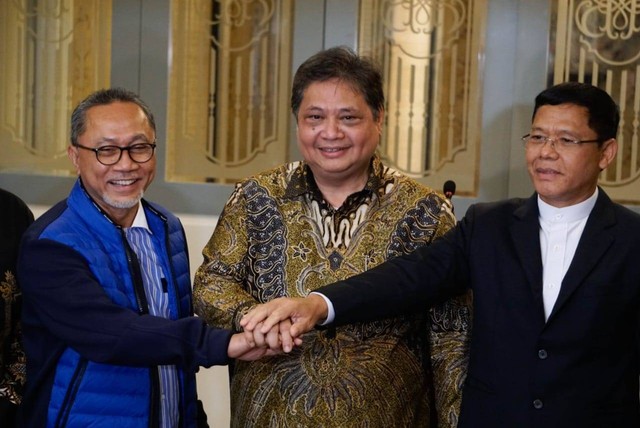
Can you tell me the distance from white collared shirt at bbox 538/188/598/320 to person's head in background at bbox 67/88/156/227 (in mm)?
983

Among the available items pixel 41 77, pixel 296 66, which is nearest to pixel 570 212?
pixel 296 66

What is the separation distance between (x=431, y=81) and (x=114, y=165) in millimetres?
2117

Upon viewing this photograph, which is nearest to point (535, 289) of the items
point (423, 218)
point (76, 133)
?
point (423, 218)

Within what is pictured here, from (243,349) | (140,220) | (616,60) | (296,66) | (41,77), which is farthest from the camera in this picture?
(41,77)

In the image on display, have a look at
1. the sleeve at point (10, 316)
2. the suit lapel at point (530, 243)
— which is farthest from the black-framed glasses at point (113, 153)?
the suit lapel at point (530, 243)

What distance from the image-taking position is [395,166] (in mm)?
4168

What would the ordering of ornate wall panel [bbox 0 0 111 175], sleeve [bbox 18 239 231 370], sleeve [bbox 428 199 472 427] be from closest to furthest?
sleeve [bbox 18 239 231 370] → sleeve [bbox 428 199 472 427] → ornate wall panel [bbox 0 0 111 175]

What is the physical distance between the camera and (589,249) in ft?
7.34

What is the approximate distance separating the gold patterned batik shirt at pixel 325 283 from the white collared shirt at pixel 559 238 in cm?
29

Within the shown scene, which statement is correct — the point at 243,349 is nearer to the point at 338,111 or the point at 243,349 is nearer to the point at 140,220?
the point at 140,220

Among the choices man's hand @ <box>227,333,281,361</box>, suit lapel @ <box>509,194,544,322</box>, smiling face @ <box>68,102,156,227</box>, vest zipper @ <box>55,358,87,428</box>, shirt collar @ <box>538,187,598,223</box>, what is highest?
smiling face @ <box>68,102,156,227</box>

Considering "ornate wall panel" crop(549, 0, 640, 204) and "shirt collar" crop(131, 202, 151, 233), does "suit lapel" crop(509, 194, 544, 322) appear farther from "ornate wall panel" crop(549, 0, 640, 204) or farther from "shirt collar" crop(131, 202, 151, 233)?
"ornate wall panel" crop(549, 0, 640, 204)

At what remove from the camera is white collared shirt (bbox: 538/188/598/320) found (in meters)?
2.26

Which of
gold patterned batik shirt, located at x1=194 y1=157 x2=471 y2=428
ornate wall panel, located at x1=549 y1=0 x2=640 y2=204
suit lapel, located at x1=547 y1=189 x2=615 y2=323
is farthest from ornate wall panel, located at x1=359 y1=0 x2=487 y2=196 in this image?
suit lapel, located at x1=547 y1=189 x2=615 y2=323
